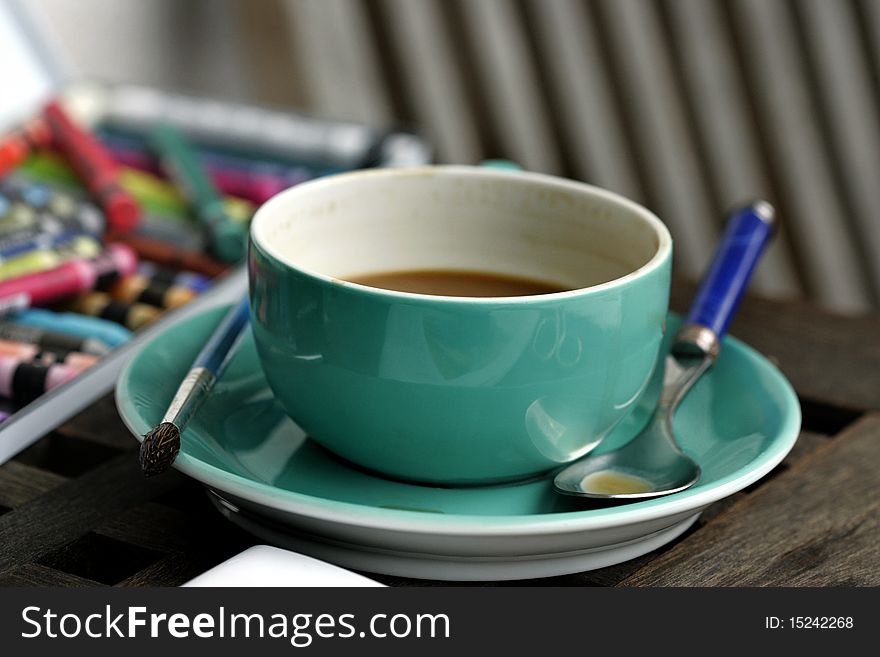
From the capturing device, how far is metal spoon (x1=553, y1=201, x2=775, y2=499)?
1.28 ft

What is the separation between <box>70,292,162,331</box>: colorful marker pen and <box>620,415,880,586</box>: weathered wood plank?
11.6 inches

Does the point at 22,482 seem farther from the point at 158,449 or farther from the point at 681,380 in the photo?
the point at 681,380

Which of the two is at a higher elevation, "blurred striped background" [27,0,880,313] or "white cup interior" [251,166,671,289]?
"white cup interior" [251,166,671,289]

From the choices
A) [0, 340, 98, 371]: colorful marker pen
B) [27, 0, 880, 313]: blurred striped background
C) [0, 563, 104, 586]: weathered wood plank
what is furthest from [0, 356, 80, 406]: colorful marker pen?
[27, 0, 880, 313]: blurred striped background

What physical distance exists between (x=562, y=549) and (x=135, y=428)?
0.15 metres

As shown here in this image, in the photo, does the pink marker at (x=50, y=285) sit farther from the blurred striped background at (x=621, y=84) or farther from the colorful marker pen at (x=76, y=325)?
the blurred striped background at (x=621, y=84)

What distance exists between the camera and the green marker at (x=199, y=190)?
641 millimetres

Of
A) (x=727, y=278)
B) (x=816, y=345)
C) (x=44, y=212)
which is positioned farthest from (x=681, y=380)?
(x=44, y=212)

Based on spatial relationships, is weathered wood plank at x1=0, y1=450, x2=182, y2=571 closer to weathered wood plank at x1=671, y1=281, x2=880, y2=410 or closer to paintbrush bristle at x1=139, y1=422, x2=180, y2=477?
paintbrush bristle at x1=139, y1=422, x2=180, y2=477

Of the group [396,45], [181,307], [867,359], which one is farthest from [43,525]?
[396,45]

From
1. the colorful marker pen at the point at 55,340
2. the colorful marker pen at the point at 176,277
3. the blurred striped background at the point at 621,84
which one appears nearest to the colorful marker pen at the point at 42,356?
the colorful marker pen at the point at 55,340

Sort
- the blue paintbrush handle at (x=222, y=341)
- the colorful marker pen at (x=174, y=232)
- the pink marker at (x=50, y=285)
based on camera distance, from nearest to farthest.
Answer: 1. the blue paintbrush handle at (x=222, y=341)
2. the pink marker at (x=50, y=285)
3. the colorful marker pen at (x=174, y=232)

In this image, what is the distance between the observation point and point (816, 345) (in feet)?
1.98

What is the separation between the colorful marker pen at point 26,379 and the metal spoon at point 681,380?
23 centimetres
